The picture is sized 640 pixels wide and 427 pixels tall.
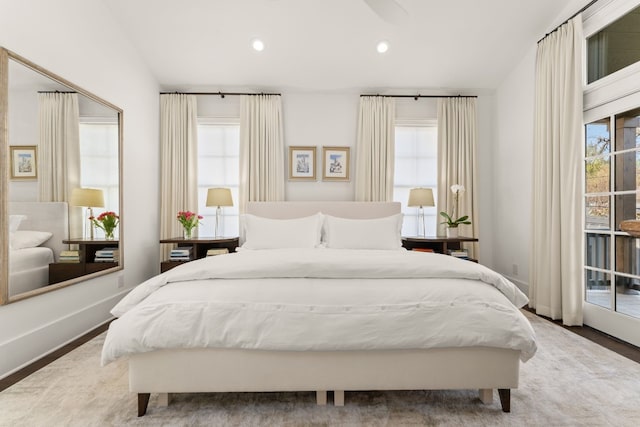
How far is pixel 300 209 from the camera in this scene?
165 inches

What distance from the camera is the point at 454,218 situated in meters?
4.46

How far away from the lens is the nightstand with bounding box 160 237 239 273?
3.94 meters

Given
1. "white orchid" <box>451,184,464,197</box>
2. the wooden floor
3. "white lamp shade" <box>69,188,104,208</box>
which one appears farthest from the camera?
"white orchid" <box>451,184,464,197</box>

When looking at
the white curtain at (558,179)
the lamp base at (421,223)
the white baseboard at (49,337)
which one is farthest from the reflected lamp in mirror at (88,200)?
the white curtain at (558,179)

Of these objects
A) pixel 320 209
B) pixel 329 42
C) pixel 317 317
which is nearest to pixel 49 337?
pixel 317 317

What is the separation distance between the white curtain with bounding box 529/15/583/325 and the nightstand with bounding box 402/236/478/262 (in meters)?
0.78

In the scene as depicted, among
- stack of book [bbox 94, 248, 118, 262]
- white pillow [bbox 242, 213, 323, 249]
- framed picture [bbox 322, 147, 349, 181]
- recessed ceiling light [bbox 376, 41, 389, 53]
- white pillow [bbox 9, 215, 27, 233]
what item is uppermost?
recessed ceiling light [bbox 376, 41, 389, 53]

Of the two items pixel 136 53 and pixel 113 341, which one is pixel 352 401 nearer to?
pixel 113 341

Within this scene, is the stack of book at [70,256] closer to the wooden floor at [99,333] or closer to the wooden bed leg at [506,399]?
the wooden floor at [99,333]

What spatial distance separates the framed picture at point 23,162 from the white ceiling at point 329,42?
5.92 feet

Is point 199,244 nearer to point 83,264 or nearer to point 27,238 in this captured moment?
point 83,264

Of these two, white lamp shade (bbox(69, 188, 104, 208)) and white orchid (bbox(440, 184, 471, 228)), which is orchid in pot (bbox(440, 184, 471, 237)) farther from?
white lamp shade (bbox(69, 188, 104, 208))

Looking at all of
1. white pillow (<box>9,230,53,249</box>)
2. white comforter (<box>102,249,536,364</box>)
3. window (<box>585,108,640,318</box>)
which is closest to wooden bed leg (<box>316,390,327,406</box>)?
white comforter (<box>102,249,536,364</box>)

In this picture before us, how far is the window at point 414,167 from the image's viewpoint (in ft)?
15.1
